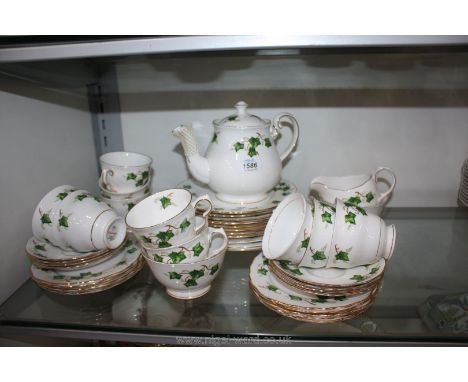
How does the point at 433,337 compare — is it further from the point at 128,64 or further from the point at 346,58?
→ the point at 128,64

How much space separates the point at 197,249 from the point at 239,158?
0.71 ft

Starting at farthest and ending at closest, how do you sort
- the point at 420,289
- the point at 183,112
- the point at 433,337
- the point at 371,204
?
1. the point at 183,112
2. the point at 371,204
3. the point at 420,289
4. the point at 433,337

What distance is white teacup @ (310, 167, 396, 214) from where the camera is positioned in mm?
908

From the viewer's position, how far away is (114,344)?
0.99 metres

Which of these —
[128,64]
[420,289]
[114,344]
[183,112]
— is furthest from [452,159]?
[114,344]

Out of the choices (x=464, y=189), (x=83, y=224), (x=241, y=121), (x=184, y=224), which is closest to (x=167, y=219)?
(x=184, y=224)

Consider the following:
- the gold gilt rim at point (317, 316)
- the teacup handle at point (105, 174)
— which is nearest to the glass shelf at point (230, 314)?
the gold gilt rim at point (317, 316)

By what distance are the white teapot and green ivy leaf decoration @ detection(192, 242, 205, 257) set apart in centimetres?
18

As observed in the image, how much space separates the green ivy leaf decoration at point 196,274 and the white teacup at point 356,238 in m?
0.22

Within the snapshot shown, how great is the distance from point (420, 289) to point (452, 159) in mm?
393

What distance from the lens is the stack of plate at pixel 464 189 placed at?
101cm

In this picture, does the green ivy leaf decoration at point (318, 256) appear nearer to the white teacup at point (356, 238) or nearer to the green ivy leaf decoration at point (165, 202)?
the white teacup at point (356, 238)

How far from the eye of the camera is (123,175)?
0.90m

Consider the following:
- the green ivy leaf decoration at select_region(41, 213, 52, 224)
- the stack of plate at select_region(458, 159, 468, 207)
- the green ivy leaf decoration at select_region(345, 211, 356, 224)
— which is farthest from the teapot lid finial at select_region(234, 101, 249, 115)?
the stack of plate at select_region(458, 159, 468, 207)
